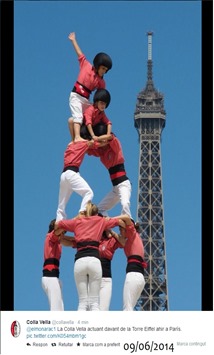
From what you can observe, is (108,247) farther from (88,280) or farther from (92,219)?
(88,280)

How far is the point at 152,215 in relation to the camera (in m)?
89.9

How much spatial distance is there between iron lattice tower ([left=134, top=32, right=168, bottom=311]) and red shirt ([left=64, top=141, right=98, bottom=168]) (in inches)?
2493

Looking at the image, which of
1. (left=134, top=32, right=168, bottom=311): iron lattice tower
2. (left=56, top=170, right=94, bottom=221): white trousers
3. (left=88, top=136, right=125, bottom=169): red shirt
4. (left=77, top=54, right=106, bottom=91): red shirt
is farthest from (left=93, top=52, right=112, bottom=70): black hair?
(left=134, top=32, right=168, bottom=311): iron lattice tower

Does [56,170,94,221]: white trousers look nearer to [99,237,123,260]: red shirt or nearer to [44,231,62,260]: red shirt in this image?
[44,231,62,260]: red shirt

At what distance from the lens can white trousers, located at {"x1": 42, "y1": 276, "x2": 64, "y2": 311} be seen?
21.1 meters

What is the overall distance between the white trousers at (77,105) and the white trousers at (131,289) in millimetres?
2853

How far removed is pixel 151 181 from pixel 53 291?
71187 mm

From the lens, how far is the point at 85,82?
22016 mm

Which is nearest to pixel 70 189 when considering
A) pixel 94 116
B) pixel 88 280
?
pixel 94 116

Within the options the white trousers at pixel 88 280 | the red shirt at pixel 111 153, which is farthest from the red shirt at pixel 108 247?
the red shirt at pixel 111 153

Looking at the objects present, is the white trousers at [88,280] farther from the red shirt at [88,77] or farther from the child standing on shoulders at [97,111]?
the red shirt at [88,77]
